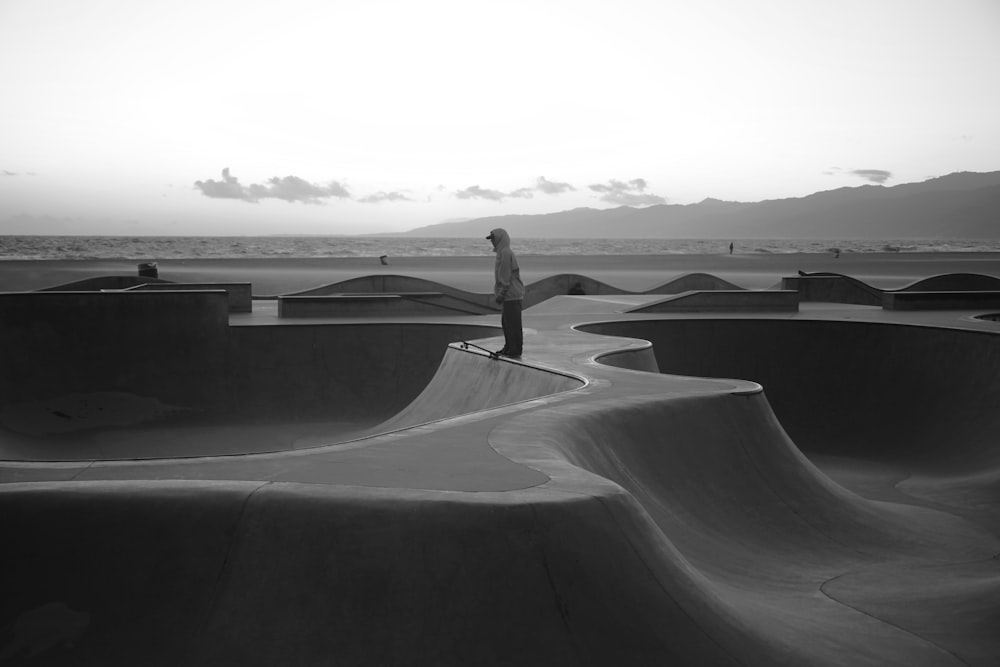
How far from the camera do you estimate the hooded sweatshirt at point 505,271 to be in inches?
417

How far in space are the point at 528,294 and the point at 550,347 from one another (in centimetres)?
1844

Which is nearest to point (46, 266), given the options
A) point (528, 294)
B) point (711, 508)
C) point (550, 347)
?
point (528, 294)

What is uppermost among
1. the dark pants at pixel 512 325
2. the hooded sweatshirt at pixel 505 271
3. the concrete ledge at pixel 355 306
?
the hooded sweatshirt at pixel 505 271

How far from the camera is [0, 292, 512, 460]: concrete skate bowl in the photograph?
1496 cm

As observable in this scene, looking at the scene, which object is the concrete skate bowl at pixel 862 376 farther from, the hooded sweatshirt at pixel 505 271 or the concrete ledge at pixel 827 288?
the concrete ledge at pixel 827 288

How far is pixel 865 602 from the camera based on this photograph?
6.83 metres

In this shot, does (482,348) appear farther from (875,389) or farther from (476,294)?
(476,294)

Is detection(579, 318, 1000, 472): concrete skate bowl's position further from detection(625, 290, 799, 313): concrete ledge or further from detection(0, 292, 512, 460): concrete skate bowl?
detection(0, 292, 512, 460): concrete skate bowl

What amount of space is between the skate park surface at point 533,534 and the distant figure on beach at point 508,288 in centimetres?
34

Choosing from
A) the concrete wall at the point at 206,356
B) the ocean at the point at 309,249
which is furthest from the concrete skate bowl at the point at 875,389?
the ocean at the point at 309,249

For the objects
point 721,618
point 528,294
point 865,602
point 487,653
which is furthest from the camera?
point 528,294

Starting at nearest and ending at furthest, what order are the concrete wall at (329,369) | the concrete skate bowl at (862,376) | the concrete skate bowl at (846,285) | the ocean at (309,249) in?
1. the concrete skate bowl at (862,376)
2. the concrete wall at (329,369)
3. the concrete skate bowl at (846,285)
4. the ocean at (309,249)

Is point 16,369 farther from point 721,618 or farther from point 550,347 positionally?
point 721,618

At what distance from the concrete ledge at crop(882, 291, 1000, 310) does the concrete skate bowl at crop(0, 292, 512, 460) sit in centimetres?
1191
